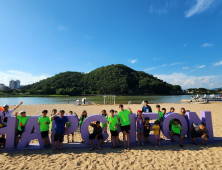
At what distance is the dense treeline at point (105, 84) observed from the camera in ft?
353

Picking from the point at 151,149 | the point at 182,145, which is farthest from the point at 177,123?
the point at 151,149

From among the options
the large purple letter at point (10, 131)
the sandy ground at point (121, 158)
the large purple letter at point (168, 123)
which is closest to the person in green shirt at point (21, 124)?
the large purple letter at point (10, 131)

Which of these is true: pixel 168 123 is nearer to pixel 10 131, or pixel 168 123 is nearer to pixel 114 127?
pixel 114 127

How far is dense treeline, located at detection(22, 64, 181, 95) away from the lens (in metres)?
108

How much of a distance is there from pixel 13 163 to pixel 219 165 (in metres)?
6.89

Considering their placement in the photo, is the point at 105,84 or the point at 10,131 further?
the point at 105,84

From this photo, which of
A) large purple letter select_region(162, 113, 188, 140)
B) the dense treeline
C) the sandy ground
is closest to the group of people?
large purple letter select_region(162, 113, 188, 140)

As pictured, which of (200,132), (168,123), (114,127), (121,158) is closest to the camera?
(121,158)

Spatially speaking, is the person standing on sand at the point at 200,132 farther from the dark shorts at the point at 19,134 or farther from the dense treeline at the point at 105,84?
the dense treeline at the point at 105,84

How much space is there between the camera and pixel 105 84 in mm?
114250

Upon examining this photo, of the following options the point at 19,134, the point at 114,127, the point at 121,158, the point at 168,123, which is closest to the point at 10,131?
the point at 19,134

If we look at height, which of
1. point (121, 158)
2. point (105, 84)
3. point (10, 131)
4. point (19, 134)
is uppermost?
point (105, 84)

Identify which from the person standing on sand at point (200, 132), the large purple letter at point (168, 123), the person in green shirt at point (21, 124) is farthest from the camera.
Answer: the large purple letter at point (168, 123)

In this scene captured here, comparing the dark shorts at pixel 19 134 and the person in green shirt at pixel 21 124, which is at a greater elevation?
the person in green shirt at pixel 21 124
